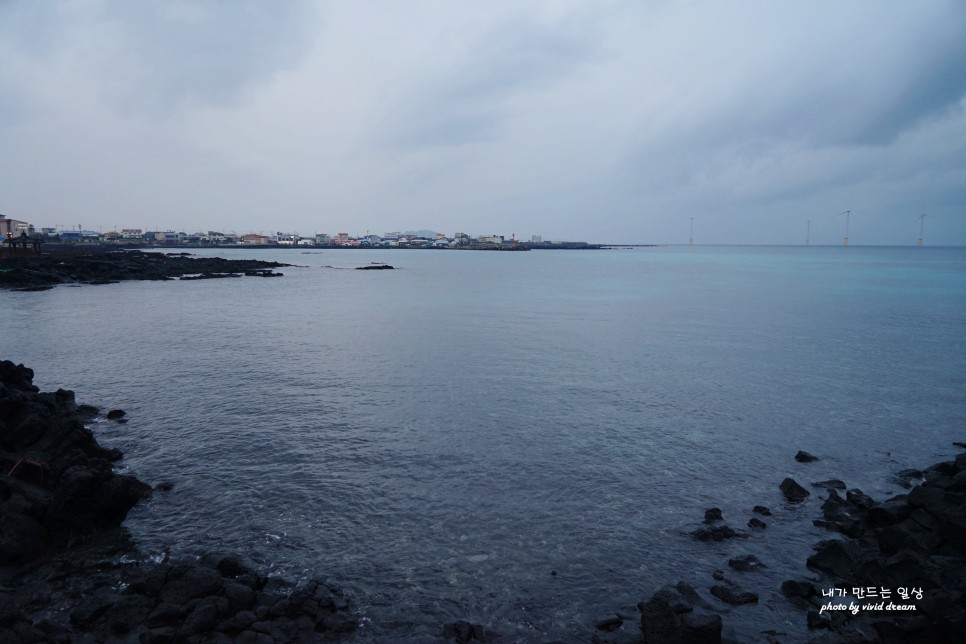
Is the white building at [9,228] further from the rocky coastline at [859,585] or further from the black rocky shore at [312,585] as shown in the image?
the rocky coastline at [859,585]

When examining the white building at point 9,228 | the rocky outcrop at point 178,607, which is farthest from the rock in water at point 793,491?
the white building at point 9,228

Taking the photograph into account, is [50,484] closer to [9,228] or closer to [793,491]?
[793,491]

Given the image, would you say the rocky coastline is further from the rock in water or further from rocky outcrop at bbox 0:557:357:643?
rocky outcrop at bbox 0:557:357:643

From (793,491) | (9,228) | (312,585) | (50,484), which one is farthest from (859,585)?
(9,228)

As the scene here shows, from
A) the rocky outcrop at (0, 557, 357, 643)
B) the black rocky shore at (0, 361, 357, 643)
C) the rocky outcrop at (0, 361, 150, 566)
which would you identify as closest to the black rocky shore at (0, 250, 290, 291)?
the rocky outcrop at (0, 361, 150, 566)

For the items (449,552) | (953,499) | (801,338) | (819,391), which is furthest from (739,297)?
(449,552)

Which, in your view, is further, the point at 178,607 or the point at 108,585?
the point at 108,585

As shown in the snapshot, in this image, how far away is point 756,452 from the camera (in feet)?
Result: 47.3

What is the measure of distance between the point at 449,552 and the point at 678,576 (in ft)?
12.7

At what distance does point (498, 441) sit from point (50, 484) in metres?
10.00

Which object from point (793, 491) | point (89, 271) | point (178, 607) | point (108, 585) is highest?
point (89, 271)

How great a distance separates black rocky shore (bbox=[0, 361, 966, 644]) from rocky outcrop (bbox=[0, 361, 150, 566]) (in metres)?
0.03

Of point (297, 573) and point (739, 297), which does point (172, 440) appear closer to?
point (297, 573)

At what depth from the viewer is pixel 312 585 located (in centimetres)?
827
